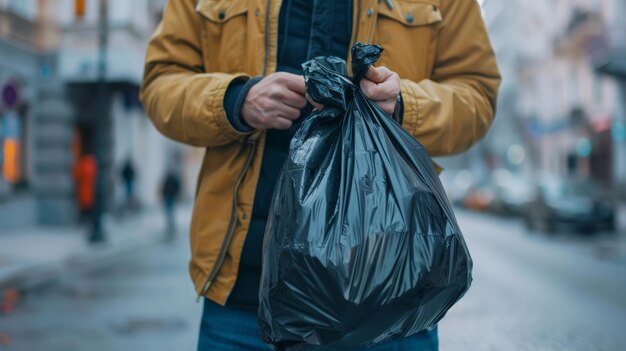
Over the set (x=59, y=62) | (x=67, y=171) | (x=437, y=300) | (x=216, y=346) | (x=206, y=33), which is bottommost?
(x=67, y=171)

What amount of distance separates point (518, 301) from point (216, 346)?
6782mm

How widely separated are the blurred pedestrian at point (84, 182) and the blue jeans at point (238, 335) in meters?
19.3

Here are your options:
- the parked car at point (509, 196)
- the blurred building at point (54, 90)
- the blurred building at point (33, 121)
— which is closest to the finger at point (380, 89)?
the blurred building at point (54, 90)

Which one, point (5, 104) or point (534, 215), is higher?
point (5, 104)

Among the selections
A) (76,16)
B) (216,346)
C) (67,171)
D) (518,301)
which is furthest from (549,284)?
(76,16)

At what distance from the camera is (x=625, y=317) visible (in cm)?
706

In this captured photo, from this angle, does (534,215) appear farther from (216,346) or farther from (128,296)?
(216,346)

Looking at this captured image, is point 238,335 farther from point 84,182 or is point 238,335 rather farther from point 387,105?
point 84,182

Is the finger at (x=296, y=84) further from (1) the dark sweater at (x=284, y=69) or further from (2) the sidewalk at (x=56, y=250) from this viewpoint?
(2) the sidewalk at (x=56, y=250)

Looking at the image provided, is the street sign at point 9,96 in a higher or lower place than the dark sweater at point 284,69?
lower

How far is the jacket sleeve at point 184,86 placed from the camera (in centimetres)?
174

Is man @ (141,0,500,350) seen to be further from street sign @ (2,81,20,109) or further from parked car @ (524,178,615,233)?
parked car @ (524,178,615,233)

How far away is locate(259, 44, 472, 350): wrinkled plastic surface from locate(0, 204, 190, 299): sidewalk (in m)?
8.08

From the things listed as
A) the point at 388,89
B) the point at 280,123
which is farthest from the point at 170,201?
the point at 388,89
